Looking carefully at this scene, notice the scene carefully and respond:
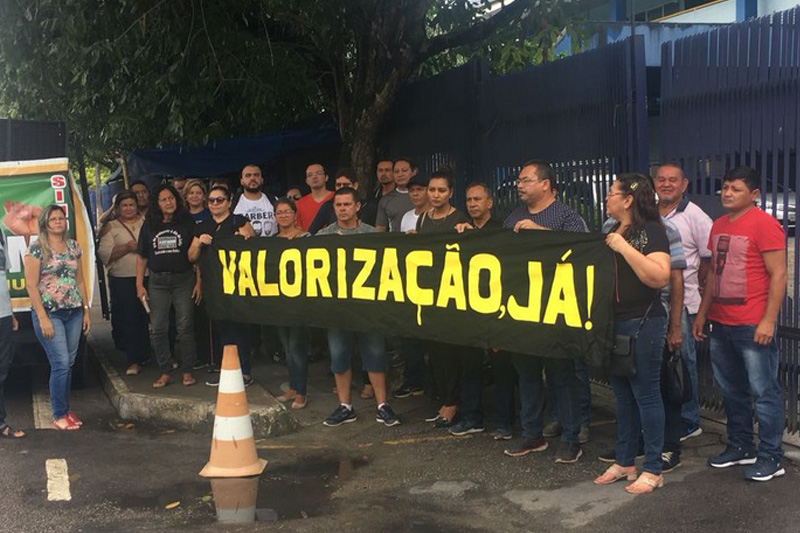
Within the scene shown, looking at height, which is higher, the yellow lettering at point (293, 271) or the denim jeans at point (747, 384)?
the yellow lettering at point (293, 271)

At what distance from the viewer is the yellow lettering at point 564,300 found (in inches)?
232

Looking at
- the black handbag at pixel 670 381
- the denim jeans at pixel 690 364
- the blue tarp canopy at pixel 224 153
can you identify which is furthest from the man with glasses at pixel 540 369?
the blue tarp canopy at pixel 224 153

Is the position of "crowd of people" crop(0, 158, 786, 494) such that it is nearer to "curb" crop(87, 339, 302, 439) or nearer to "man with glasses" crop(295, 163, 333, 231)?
"man with glasses" crop(295, 163, 333, 231)

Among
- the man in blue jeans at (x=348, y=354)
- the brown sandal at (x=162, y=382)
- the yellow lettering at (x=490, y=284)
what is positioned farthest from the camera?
the brown sandal at (x=162, y=382)

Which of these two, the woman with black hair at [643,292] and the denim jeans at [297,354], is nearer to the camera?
the woman with black hair at [643,292]

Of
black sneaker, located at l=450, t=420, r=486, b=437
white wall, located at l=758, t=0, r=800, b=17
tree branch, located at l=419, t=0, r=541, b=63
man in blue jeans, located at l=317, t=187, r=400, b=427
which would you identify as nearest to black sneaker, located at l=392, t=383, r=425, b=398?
man in blue jeans, located at l=317, t=187, r=400, b=427

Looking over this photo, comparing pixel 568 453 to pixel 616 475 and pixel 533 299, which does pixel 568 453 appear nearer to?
pixel 616 475

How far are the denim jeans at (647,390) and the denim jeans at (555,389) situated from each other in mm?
556

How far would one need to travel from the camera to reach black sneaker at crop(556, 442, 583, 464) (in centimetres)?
629

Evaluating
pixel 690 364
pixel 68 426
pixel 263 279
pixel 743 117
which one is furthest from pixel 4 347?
pixel 743 117

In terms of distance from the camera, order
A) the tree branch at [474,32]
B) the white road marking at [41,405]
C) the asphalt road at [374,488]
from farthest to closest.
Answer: the tree branch at [474,32], the white road marking at [41,405], the asphalt road at [374,488]

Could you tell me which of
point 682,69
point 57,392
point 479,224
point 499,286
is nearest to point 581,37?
point 682,69

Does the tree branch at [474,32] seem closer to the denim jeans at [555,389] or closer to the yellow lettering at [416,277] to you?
the yellow lettering at [416,277]

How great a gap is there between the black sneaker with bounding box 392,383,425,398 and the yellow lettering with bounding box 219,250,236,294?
169 centimetres
